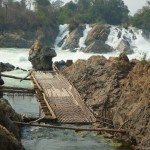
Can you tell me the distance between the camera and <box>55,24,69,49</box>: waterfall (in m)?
71.0

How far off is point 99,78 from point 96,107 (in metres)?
3.11

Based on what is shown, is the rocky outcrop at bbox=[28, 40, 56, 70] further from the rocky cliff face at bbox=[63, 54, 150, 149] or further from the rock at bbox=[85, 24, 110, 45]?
the rock at bbox=[85, 24, 110, 45]

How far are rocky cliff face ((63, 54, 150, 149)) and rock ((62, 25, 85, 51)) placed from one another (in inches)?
1459

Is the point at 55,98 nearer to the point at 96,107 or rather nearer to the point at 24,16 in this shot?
the point at 96,107

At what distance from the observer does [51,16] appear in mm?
79688

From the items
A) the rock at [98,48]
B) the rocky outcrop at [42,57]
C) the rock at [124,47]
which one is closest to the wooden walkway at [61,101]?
the rocky outcrop at [42,57]

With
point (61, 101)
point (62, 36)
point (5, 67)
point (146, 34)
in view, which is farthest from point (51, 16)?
point (61, 101)

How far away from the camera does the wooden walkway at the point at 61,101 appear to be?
61.0 feet

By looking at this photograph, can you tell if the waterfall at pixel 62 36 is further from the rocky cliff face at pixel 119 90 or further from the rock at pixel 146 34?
the rocky cliff face at pixel 119 90

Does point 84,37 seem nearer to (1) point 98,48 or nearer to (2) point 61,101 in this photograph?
(1) point 98,48

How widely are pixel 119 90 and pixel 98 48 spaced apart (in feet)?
131

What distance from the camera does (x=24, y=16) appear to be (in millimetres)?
75250

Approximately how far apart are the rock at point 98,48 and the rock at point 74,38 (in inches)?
157

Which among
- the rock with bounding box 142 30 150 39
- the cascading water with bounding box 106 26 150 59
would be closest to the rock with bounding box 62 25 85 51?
the cascading water with bounding box 106 26 150 59
